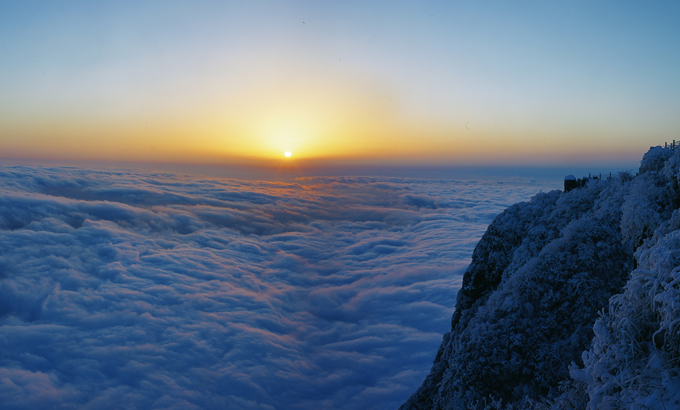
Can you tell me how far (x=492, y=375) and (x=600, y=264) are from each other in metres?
7.45

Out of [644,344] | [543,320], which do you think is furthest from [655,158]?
[644,344]

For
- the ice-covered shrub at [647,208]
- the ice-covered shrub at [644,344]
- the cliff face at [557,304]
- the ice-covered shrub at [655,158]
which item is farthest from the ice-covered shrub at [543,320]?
the ice-covered shrub at [644,344]

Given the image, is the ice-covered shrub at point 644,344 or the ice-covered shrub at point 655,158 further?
the ice-covered shrub at point 655,158

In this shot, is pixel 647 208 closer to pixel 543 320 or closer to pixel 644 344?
pixel 543 320

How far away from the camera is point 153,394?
341ft

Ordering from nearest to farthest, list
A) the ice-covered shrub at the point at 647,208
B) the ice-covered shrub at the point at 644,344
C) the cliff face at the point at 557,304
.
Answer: the ice-covered shrub at the point at 644,344 → the ice-covered shrub at the point at 647,208 → the cliff face at the point at 557,304

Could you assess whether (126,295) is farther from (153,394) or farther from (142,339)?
(153,394)

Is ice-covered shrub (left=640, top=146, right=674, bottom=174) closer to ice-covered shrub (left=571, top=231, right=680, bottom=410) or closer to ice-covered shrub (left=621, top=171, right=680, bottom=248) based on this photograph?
ice-covered shrub (left=621, top=171, right=680, bottom=248)

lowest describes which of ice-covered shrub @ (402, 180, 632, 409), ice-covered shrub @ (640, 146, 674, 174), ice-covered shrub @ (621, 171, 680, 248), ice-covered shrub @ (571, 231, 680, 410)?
ice-covered shrub @ (402, 180, 632, 409)

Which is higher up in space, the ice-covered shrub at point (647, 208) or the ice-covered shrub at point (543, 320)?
the ice-covered shrub at point (647, 208)

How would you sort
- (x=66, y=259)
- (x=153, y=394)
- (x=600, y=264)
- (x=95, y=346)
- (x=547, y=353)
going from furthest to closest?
(x=66, y=259) → (x=95, y=346) → (x=153, y=394) → (x=600, y=264) → (x=547, y=353)

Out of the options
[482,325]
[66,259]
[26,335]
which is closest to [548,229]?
[482,325]

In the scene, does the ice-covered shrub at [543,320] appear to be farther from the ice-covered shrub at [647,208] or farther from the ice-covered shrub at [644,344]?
the ice-covered shrub at [644,344]

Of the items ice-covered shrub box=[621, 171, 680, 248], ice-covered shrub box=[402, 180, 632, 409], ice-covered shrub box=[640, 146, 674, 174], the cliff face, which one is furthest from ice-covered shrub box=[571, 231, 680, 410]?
ice-covered shrub box=[640, 146, 674, 174]
